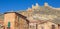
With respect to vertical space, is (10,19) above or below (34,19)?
below

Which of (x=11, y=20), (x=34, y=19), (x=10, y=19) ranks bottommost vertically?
(x=11, y=20)

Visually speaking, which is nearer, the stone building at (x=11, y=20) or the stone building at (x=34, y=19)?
the stone building at (x=11, y=20)

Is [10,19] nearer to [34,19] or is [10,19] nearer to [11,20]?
[11,20]

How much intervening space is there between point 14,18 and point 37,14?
26.3 metres

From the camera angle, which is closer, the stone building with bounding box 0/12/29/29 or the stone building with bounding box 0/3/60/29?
the stone building with bounding box 0/12/29/29

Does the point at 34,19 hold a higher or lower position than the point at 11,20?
higher

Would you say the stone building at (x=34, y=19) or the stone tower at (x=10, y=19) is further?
the stone building at (x=34, y=19)

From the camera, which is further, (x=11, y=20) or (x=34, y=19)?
(x=34, y=19)

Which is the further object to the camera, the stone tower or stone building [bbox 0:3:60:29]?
stone building [bbox 0:3:60:29]

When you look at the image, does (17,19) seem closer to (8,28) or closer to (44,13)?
(8,28)

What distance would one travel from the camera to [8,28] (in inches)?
985

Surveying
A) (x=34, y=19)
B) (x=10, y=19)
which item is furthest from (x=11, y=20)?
(x=34, y=19)

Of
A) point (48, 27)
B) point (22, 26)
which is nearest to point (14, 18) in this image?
point (22, 26)

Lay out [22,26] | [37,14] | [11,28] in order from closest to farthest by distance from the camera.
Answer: [11,28], [22,26], [37,14]
